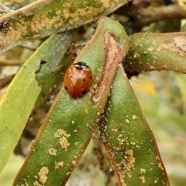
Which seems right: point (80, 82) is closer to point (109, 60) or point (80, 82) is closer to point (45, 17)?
point (109, 60)

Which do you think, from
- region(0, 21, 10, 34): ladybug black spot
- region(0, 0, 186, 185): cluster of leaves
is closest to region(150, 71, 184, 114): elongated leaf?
region(0, 0, 186, 185): cluster of leaves

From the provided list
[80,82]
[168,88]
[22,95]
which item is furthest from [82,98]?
[168,88]

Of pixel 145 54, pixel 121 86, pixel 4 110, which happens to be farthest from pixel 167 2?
pixel 4 110

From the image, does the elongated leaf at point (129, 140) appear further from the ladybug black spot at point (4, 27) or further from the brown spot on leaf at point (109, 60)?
the ladybug black spot at point (4, 27)

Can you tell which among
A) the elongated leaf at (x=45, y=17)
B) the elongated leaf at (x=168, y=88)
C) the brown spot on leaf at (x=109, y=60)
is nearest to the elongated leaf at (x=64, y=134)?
the brown spot on leaf at (x=109, y=60)

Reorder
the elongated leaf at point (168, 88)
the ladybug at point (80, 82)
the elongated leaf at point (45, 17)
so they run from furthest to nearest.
Result: the elongated leaf at point (168, 88) → the elongated leaf at point (45, 17) → the ladybug at point (80, 82)

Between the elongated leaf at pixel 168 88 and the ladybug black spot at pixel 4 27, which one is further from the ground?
the elongated leaf at pixel 168 88

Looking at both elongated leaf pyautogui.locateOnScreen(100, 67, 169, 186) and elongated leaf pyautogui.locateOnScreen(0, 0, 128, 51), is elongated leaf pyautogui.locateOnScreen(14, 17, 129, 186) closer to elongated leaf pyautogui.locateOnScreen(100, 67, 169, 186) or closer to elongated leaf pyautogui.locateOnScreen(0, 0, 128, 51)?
elongated leaf pyautogui.locateOnScreen(100, 67, 169, 186)

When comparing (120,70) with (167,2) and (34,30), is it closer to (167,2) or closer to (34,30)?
(34,30)
